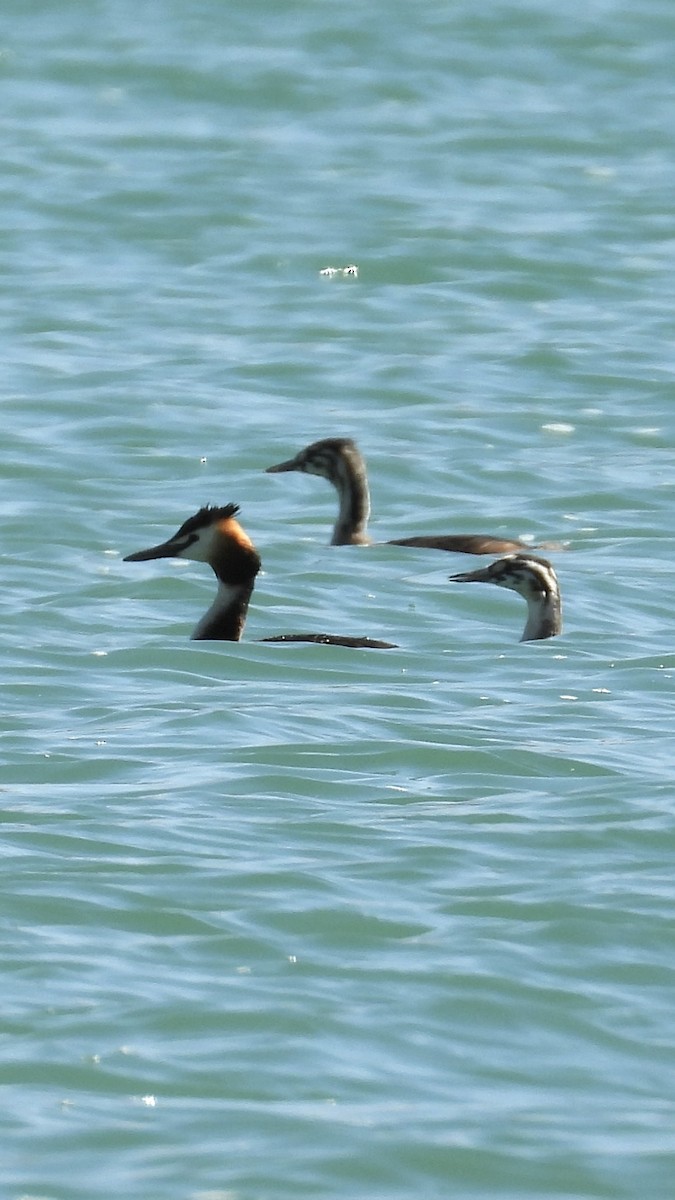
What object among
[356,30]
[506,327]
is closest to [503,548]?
[506,327]

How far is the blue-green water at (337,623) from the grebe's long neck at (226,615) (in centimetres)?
20

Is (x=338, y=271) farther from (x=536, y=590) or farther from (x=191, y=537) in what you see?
(x=536, y=590)

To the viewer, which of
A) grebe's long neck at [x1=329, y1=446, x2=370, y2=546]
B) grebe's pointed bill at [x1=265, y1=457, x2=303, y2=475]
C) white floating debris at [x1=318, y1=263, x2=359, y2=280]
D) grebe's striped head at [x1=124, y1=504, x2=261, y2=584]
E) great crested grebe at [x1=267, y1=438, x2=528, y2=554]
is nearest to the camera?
grebe's striped head at [x1=124, y1=504, x2=261, y2=584]

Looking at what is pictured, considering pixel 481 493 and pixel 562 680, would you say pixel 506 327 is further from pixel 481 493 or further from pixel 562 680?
pixel 562 680

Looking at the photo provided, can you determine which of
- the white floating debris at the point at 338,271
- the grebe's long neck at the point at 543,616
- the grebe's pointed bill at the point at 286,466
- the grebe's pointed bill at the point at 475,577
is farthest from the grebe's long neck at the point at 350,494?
the white floating debris at the point at 338,271

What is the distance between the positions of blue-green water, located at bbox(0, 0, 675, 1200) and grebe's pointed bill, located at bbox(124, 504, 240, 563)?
0.77ft

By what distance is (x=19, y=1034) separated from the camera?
617cm

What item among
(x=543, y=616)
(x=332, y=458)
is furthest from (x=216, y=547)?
(x=332, y=458)

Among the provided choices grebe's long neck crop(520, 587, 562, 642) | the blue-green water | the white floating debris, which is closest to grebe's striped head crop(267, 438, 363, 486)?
the blue-green water

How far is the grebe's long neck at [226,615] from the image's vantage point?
10805 mm

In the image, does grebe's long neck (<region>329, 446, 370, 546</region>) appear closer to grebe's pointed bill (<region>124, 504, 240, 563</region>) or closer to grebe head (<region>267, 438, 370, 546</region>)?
grebe head (<region>267, 438, 370, 546</region>)

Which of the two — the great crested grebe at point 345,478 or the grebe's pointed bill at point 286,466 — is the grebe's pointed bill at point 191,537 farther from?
the grebe's pointed bill at point 286,466

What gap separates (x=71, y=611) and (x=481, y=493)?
11.2 ft

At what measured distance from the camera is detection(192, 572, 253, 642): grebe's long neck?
10.8 meters
